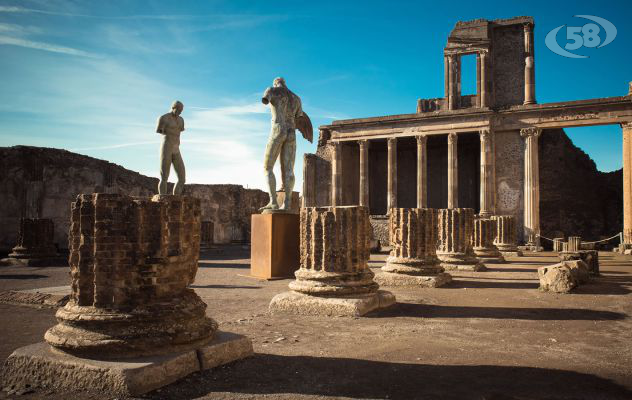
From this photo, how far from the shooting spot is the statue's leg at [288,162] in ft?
29.5

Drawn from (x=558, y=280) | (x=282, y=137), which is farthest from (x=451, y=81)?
(x=558, y=280)

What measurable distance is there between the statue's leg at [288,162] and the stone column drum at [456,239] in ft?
12.7

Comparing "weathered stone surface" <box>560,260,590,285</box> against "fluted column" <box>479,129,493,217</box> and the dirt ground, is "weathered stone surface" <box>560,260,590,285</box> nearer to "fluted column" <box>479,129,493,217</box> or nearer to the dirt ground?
the dirt ground

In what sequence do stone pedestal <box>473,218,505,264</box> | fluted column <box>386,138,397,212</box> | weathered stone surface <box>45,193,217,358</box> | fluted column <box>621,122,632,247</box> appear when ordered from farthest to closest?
fluted column <box>386,138,397,212</box>, fluted column <box>621,122,632,247</box>, stone pedestal <box>473,218,505,264</box>, weathered stone surface <box>45,193,217,358</box>

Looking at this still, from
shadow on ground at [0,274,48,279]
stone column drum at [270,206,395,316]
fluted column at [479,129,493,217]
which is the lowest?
shadow on ground at [0,274,48,279]

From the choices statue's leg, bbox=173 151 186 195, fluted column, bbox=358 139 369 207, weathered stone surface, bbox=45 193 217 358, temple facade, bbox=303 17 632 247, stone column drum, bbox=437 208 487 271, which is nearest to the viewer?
weathered stone surface, bbox=45 193 217 358

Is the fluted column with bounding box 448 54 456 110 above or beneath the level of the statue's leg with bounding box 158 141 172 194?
above

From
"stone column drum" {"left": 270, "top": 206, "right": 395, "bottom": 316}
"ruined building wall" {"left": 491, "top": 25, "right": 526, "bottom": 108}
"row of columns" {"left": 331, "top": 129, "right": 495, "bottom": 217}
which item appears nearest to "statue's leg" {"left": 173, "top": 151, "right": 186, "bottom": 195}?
"stone column drum" {"left": 270, "top": 206, "right": 395, "bottom": 316}

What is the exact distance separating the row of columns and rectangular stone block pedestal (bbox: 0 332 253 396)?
20897 millimetres

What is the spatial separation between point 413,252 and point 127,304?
5881mm

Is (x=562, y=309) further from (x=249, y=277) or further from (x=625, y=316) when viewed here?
(x=249, y=277)

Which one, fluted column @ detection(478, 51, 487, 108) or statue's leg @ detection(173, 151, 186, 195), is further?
fluted column @ detection(478, 51, 487, 108)

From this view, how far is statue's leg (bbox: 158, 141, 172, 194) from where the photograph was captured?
34.7 feet

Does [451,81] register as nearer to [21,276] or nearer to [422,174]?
[422,174]
